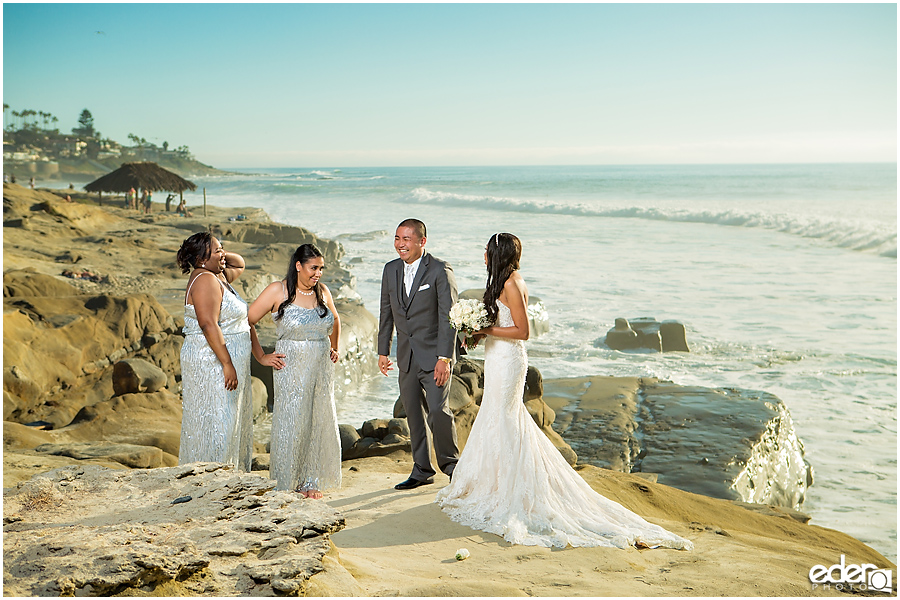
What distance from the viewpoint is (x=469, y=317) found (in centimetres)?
479

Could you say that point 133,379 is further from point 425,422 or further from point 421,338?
point 421,338

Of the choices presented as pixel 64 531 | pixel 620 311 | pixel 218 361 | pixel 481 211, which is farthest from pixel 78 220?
pixel 481 211

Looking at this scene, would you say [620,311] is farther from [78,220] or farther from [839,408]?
[78,220]

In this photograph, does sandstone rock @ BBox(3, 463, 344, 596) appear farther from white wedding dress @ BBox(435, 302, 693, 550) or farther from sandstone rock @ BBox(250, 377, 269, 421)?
sandstone rock @ BBox(250, 377, 269, 421)

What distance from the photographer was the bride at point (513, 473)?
176 inches

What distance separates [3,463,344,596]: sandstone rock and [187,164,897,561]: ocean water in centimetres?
736

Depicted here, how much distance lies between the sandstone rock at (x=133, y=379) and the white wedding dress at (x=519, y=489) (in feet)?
18.6

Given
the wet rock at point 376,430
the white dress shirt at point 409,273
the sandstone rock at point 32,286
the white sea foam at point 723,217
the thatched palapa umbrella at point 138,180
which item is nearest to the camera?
the white dress shirt at point 409,273

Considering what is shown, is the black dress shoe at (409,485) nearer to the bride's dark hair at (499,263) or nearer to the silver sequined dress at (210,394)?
the silver sequined dress at (210,394)

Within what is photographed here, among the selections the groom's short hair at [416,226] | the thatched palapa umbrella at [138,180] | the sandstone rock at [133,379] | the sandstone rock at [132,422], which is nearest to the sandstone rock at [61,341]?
the sandstone rock at [133,379]

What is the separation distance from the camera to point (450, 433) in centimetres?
565

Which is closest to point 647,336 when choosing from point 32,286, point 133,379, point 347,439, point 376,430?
point 376,430

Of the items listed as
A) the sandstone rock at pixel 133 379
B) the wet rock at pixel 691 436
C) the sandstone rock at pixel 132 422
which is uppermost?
the sandstone rock at pixel 133 379

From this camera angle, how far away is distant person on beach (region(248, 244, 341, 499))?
504 cm
